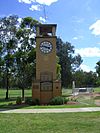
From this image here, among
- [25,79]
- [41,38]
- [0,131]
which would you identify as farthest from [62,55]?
[0,131]

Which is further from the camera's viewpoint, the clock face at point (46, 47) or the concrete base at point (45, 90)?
the clock face at point (46, 47)

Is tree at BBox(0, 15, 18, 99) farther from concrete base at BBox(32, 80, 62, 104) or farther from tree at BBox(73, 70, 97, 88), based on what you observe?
tree at BBox(73, 70, 97, 88)

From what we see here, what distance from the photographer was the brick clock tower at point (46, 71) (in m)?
31.5

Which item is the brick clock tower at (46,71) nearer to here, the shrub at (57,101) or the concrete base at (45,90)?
the concrete base at (45,90)

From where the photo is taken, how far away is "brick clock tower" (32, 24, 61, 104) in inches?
1239

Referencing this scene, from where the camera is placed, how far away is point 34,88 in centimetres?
3138

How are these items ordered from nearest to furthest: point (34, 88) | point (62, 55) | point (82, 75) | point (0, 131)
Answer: point (0, 131) < point (34, 88) < point (62, 55) < point (82, 75)

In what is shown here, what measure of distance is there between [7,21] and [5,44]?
3.17m

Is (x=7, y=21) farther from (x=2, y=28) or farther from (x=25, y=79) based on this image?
(x=25, y=79)

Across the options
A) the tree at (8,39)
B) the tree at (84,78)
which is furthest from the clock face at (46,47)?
the tree at (84,78)

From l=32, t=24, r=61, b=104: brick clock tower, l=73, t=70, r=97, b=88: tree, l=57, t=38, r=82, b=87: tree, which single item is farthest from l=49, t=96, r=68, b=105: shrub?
l=73, t=70, r=97, b=88: tree

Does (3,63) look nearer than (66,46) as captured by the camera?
Yes

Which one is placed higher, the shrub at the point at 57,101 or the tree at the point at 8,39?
the tree at the point at 8,39

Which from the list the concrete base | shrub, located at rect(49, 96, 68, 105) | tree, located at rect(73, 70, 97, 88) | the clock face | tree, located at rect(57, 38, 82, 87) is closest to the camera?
shrub, located at rect(49, 96, 68, 105)
